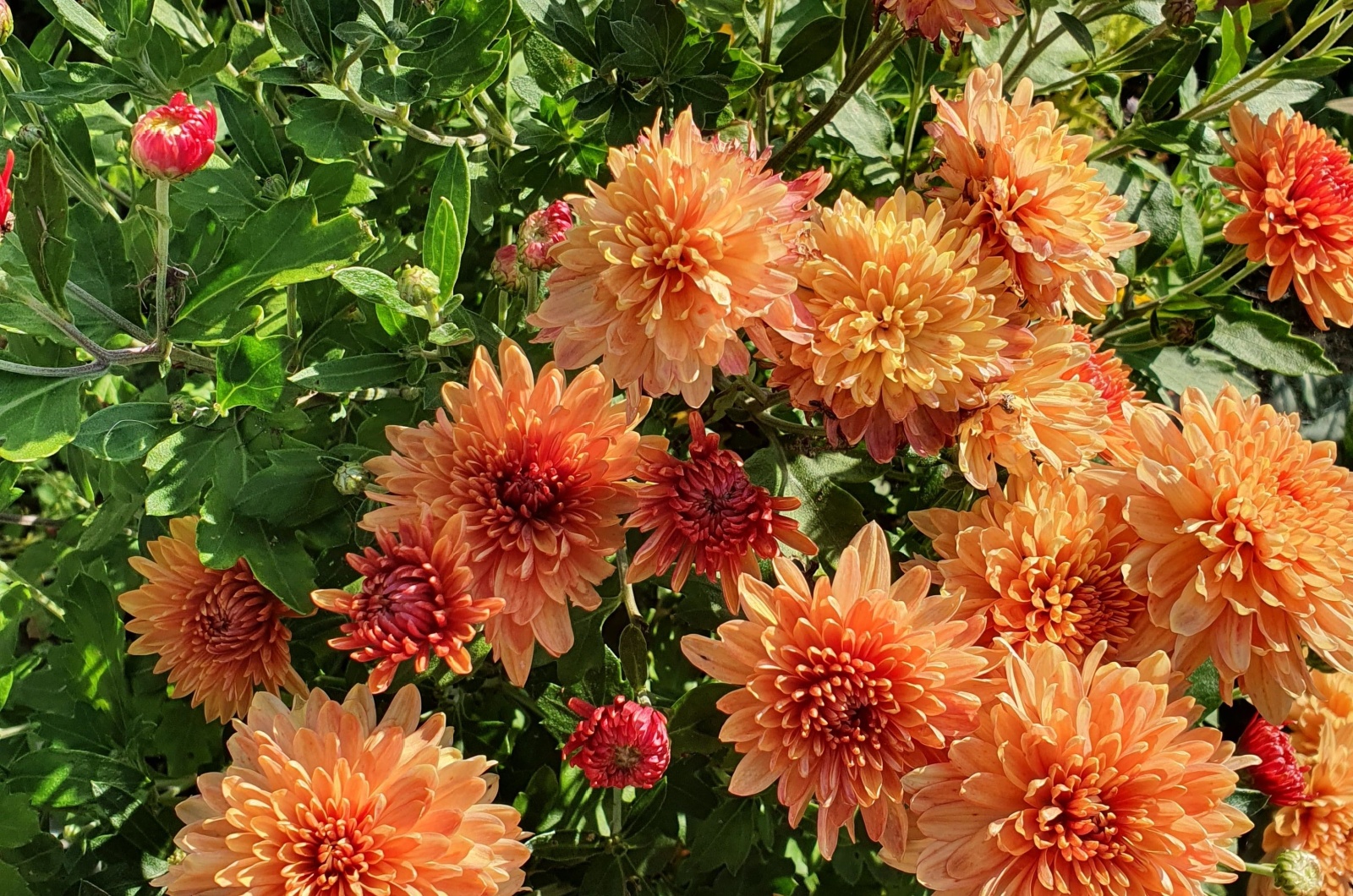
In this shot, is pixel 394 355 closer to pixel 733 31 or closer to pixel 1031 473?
pixel 1031 473

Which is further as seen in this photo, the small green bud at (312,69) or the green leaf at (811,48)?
the green leaf at (811,48)

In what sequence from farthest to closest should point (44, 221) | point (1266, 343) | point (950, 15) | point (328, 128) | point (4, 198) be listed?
point (1266, 343) → point (328, 128) → point (950, 15) → point (44, 221) → point (4, 198)

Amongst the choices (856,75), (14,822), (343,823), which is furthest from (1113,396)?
(14,822)

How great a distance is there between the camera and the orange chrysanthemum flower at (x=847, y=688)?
1.00 metres

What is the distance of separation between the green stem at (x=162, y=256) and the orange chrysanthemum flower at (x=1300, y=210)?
143 centimetres

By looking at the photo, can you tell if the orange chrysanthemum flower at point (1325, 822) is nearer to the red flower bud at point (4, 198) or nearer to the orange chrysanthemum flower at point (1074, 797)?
the orange chrysanthemum flower at point (1074, 797)

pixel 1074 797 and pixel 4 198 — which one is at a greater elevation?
pixel 4 198

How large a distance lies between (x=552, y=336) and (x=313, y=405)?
0.65 m

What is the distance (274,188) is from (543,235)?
1.86 ft

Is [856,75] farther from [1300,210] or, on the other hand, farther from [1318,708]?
[1318,708]

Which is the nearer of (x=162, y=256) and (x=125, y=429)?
(x=162, y=256)

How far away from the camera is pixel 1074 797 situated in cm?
98

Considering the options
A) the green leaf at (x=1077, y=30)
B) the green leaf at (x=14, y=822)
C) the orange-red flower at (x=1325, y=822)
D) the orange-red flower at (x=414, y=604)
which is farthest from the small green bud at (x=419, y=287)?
the orange-red flower at (x=1325, y=822)

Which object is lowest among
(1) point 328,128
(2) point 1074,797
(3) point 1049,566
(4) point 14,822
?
(4) point 14,822
